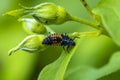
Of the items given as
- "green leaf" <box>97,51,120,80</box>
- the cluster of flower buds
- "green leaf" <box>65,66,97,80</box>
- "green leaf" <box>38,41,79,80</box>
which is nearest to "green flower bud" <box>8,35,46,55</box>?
the cluster of flower buds

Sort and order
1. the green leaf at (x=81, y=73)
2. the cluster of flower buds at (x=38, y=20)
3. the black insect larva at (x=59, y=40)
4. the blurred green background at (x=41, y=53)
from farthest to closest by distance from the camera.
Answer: the blurred green background at (x=41, y=53) → the green leaf at (x=81, y=73) → the black insect larva at (x=59, y=40) → the cluster of flower buds at (x=38, y=20)

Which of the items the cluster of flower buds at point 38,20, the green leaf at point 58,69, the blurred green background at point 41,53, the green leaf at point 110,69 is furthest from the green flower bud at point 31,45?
the blurred green background at point 41,53

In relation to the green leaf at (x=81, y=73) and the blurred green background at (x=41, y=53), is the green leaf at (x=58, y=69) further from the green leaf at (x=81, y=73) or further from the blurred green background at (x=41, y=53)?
the blurred green background at (x=41, y=53)

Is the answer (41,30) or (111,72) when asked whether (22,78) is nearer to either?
(111,72)

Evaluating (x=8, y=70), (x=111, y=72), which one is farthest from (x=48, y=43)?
(x=8, y=70)

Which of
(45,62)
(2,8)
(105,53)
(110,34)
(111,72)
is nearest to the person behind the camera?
(110,34)

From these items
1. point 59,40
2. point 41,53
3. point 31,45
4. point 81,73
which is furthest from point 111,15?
point 41,53
